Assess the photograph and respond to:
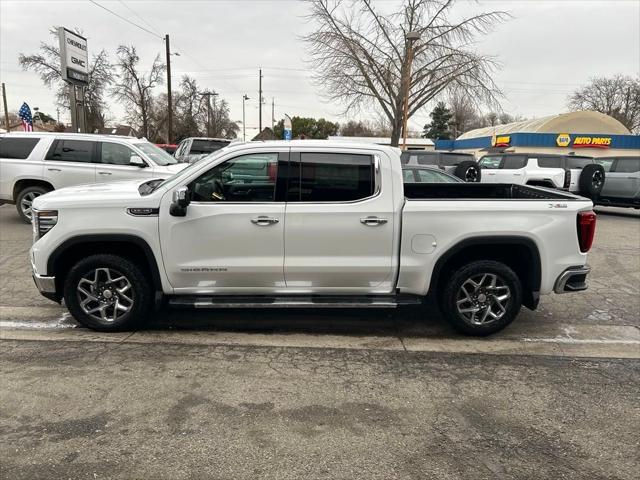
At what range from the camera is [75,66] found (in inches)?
618

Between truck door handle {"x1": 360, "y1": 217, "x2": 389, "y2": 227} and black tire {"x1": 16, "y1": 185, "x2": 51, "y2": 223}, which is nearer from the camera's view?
truck door handle {"x1": 360, "y1": 217, "x2": 389, "y2": 227}

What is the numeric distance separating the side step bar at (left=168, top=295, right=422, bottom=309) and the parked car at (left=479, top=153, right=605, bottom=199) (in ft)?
37.9

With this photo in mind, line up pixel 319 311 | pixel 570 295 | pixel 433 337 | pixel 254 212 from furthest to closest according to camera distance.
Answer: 1. pixel 570 295
2. pixel 319 311
3. pixel 433 337
4. pixel 254 212

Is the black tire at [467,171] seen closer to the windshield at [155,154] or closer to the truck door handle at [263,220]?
the windshield at [155,154]

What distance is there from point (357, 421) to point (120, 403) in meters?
1.68

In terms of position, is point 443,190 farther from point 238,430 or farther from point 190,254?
point 238,430

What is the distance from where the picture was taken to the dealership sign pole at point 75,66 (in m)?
15.0

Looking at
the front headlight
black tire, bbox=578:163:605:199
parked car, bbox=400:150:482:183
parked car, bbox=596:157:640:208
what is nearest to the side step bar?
the front headlight

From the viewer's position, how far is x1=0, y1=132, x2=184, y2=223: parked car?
9.87 metres

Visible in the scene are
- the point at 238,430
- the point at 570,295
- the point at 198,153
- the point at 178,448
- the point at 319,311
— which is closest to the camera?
the point at 178,448

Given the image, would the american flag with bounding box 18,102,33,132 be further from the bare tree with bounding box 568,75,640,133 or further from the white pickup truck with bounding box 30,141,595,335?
the bare tree with bounding box 568,75,640,133

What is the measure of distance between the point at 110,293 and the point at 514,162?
1376 centimetres

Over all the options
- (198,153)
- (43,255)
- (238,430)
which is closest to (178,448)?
(238,430)

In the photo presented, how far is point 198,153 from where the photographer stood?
15617mm
